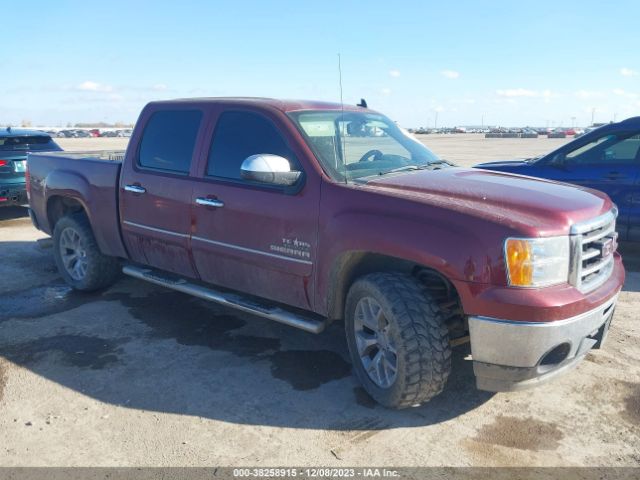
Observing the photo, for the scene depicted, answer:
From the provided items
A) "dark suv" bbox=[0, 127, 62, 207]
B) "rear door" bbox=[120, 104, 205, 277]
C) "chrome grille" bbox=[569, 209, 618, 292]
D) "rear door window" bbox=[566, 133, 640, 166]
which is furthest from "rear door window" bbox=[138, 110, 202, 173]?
"dark suv" bbox=[0, 127, 62, 207]

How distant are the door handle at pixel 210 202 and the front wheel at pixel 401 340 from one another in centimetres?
132

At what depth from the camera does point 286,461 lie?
3.10 meters

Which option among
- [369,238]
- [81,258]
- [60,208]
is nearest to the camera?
[369,238]

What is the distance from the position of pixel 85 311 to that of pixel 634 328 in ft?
16.3

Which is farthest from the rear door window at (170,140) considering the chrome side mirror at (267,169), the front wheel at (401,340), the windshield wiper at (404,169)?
the front wheel at (401,340)

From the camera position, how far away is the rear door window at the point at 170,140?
4836mm

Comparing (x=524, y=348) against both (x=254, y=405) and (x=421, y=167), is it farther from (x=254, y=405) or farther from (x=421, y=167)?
(x=421, y=167)

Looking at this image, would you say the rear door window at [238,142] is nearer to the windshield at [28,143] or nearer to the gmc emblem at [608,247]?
the gmc emblem at [608,247]

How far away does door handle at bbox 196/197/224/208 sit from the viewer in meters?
4.40

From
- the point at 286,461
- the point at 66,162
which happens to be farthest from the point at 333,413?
the point at 66,162

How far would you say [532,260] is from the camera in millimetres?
3072

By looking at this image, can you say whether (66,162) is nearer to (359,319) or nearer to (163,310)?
(163,310)

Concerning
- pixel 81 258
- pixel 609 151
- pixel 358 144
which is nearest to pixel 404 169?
pixel 358 144

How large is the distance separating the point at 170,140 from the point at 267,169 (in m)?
1.62
